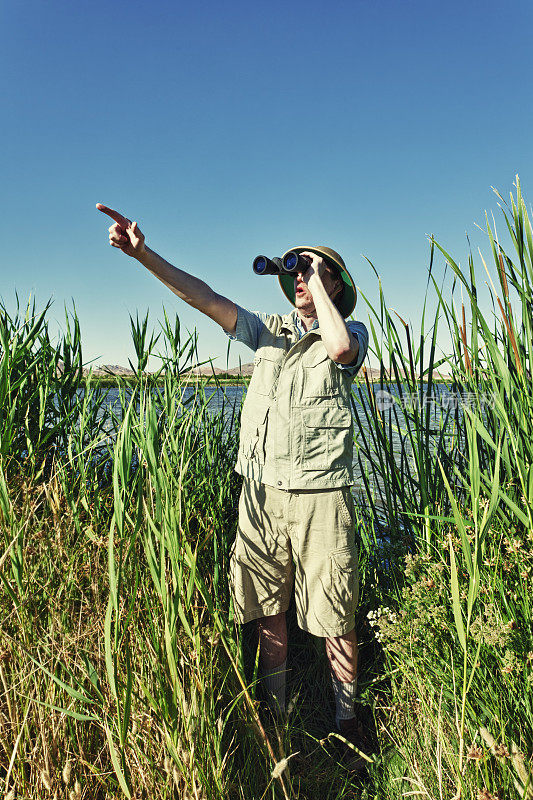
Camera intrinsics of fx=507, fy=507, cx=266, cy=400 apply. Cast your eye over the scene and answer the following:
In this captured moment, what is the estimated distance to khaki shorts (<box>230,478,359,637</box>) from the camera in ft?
6.30

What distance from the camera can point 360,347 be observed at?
193 centimetres

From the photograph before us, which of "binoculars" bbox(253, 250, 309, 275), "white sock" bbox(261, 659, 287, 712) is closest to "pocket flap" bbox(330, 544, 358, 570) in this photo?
"white sock" bbox(261, 659, 287, 712)

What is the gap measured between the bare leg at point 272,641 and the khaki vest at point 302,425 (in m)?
0.58

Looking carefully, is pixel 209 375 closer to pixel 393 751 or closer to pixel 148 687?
pixel 148 687

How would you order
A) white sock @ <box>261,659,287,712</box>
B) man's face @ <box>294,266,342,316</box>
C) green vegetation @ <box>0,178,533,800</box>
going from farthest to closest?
man's face @ <box>294,266,342,316</box>, white sock @ <box>261,659,287,712</box>, green vegetation @ <box>0,178,533,800</box>

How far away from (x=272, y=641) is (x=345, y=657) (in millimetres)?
291

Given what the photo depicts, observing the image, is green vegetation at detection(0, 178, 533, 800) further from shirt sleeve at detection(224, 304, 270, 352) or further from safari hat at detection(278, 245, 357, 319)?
shirt sleeve at detection(224, 304, 270, 352)

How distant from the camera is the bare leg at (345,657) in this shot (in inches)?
76.9

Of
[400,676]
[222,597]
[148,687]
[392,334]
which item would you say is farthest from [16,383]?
[400,676]

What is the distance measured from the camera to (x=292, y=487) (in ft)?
6.34

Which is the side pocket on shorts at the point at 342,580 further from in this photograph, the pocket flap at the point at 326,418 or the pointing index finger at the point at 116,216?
the pointing index finger at the point at 116,216

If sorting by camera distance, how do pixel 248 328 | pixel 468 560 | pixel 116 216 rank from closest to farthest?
pixel 468 560
pixel 116 216
pixel 248 328

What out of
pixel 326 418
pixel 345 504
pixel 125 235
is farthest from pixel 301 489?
pixel 125 235

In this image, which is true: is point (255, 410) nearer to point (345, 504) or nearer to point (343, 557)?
point (345, 504)
